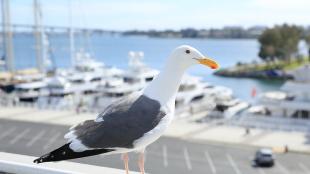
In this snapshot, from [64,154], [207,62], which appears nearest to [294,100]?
[207,62]

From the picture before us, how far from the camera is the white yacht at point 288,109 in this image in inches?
993

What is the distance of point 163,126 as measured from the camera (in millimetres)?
3193

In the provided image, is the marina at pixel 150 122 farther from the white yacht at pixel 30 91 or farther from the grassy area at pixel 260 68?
the grassy area at pixel 260 68

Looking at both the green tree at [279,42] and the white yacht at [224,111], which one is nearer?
the white yacht at [224,111]

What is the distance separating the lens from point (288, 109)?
26.4 m

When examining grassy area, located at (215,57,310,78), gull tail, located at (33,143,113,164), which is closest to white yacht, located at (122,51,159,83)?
gull tail, located at (33,143,113,164)

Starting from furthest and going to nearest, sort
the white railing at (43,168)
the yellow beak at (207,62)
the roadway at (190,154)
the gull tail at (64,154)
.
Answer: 1. the roadway at (190,154)
2. the white railing at (43,168)
3. the yellow beak at (207,62)
4. the gull tail at (64,154)

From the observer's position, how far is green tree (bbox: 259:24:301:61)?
74688mm

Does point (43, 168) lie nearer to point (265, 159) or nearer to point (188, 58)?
point (188, 58)

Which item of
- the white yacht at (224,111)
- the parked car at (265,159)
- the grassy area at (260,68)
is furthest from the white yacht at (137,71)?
the grassy area at (260,68)

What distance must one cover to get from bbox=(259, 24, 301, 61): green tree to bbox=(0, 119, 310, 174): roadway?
57.6 meters

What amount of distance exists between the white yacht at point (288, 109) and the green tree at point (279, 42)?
47923 millimetres

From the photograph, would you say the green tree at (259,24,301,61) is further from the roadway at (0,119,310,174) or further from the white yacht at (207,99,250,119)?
the roadway at (0,119,310,174)

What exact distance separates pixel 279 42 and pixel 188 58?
74245 millimetres
